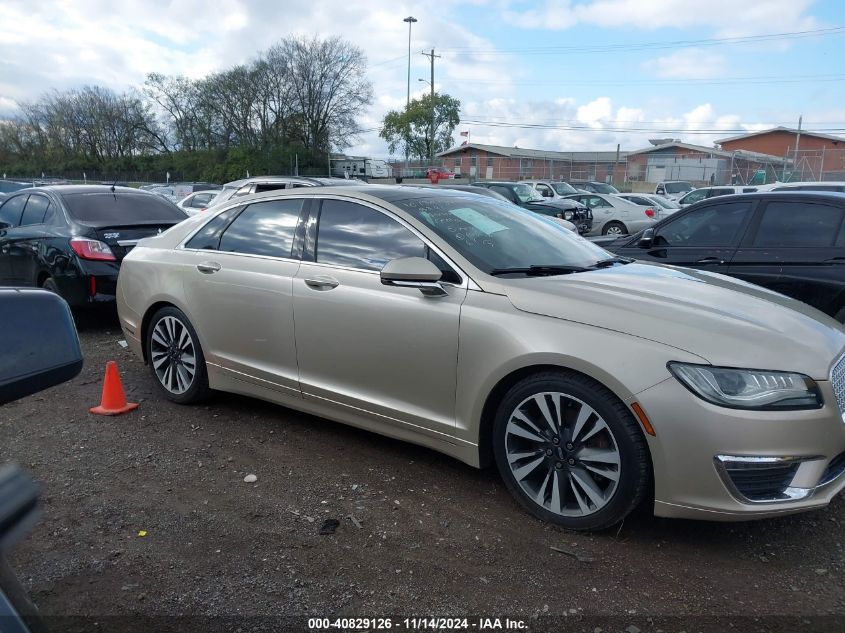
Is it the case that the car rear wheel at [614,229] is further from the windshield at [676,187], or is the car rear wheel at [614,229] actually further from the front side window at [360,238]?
the front side window at [360,238]

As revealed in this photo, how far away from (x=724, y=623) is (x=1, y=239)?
8.52 metres

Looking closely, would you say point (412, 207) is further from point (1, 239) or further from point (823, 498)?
point (1, 239)

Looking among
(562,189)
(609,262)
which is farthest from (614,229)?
(609,262)

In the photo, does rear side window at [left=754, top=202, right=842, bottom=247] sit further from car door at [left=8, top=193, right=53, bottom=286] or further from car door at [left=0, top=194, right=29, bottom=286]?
car door at [left=0, top=194, right=29, bottom=286]

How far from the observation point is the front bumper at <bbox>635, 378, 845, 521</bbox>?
2752 mm

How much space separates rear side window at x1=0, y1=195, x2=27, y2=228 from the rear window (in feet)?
3.64

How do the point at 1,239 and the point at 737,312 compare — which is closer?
the point at 737,312

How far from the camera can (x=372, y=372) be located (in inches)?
149

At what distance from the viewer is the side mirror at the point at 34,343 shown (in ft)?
4.47

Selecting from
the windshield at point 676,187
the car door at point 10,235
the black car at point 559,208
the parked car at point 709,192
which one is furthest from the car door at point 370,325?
the windshield at point 676,187

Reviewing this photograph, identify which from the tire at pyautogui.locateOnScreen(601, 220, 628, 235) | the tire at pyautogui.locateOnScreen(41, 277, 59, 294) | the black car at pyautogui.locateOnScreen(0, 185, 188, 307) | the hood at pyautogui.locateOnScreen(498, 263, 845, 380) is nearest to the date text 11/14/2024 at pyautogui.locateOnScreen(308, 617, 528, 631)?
the hood at pyautogui.locateOnScreen(498, 263, 845, 380)

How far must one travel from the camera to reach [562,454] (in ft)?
10.3

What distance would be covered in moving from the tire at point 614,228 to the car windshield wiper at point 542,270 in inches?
679

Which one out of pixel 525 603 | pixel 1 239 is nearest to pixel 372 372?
pixel 525 603
